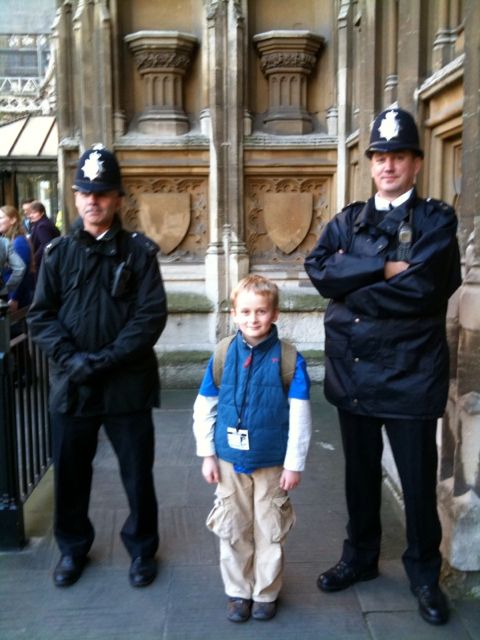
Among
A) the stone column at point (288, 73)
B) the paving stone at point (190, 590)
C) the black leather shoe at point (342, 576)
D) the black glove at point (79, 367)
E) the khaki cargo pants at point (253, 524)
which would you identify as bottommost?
the paving stone at point (190, 590)

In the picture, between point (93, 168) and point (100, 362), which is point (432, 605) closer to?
point (100, 362)

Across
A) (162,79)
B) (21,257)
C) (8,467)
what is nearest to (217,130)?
(162,79)

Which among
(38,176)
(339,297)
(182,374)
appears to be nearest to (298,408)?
(339,297)

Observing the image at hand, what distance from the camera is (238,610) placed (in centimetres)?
281

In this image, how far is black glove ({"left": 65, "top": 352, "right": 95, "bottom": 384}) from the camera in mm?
2859

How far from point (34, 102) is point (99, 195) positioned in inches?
876

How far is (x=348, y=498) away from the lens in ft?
10.0

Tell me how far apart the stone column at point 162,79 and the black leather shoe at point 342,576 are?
4.47m

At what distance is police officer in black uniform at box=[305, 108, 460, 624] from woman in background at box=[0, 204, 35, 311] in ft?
14.9

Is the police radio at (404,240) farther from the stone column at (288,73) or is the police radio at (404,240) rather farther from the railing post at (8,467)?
the stone column at (288,73)

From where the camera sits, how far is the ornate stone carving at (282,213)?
21.4 ft

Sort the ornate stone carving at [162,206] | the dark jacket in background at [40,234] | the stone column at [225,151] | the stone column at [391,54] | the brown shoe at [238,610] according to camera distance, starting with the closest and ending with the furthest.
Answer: the brown shoe at [238,610] → the stone column at [391,54] → the stone column at [225,151] → the ornate stone carving at [162,206] → the dark jacket in background at [40,234]

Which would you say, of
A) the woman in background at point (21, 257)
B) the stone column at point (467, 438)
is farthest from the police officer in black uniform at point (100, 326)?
the woman in background at point (21, 257)

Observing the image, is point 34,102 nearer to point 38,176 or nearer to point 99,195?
point 38,176
